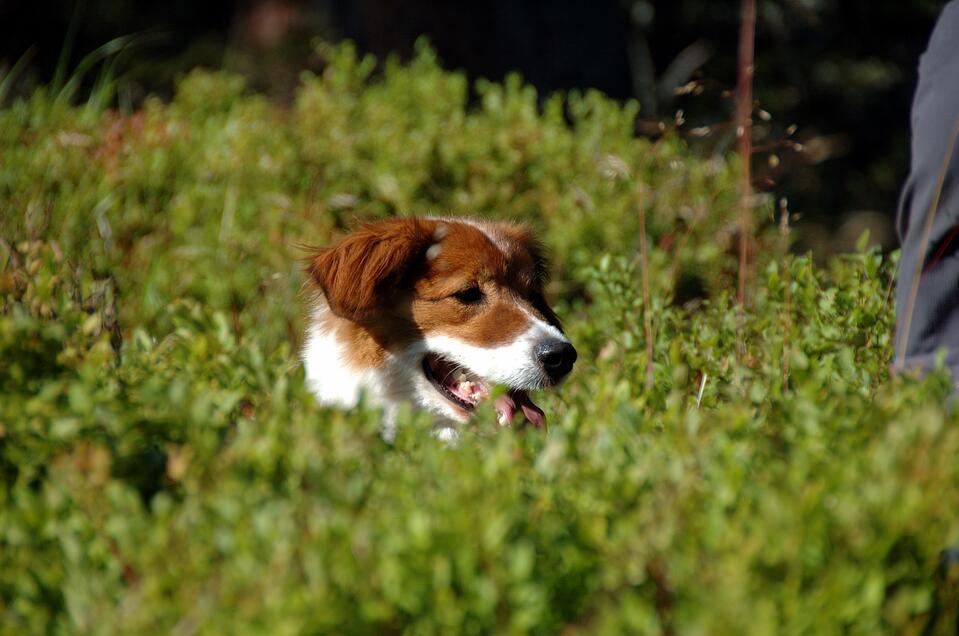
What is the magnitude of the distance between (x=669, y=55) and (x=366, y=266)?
995 centimetres

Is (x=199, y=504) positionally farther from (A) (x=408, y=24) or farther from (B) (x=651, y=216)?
(A) (x=408, y=24)

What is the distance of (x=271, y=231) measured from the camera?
5.74 metres

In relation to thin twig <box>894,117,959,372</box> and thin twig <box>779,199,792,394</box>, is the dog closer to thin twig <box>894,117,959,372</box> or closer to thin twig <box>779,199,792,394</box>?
thin twig <box>779,199,792,394</box>

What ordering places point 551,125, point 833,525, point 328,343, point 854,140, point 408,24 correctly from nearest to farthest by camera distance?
point 833,525 < point 328,343 < point 551,125 < point 408,24 < point 854,140

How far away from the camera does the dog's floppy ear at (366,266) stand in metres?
3.92

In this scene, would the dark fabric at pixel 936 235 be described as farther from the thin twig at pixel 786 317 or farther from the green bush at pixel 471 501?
the thin twig at pixel 786 317

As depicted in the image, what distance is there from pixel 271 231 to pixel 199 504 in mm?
3657

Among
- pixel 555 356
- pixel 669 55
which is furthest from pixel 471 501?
pixel 669 55

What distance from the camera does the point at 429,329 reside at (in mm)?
4102

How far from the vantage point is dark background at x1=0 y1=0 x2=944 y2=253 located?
30.4 ft

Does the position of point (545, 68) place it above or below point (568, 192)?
below

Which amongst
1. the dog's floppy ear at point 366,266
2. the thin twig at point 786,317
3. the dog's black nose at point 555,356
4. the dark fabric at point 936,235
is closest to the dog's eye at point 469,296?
the dog's floppy ear at point 366,266

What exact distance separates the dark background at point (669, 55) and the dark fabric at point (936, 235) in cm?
568

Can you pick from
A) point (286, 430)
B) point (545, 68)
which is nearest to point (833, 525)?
point (286, 430)
